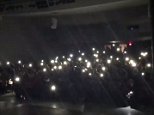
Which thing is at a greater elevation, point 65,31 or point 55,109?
point 65,31

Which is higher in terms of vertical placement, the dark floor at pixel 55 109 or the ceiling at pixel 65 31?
the ceiling at pixel 65 31

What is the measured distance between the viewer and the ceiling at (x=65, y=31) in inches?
1136

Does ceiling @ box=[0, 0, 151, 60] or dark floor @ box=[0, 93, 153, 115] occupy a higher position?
ceiling @ box=[0, 0, 151, 60]

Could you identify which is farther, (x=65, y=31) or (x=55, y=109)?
(x=65, y=31)

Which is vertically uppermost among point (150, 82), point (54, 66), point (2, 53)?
point (2, 53)

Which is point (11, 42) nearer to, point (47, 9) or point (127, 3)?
point (47, 9)

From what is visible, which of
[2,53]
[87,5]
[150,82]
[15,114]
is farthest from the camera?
[2,53]

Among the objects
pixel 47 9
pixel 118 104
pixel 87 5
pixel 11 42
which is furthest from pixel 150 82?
pixel 11 42

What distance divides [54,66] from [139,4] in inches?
264

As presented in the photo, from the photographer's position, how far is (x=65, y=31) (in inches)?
1342

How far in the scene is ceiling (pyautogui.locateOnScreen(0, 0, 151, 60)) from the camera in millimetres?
28859

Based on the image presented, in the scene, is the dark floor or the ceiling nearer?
the dark floor

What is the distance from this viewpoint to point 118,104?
15.8 m

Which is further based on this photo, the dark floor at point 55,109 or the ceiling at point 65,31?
the ceiling at point 65,31
